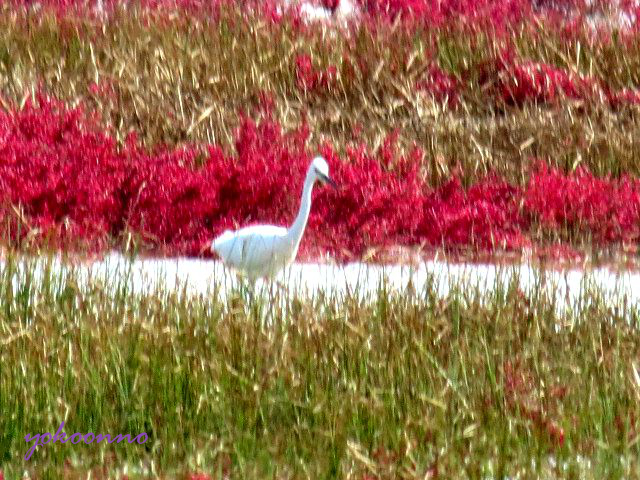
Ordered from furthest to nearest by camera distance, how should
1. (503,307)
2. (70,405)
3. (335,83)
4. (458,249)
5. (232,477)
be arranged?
(335,83), (458,249), (503,307), (70,405), (232,477)

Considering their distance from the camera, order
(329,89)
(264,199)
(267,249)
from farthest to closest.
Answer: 1. (329,89)
2. (264,199)
3. (267,249)

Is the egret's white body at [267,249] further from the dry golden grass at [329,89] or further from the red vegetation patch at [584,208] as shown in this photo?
the dry golden grass at [329,89]

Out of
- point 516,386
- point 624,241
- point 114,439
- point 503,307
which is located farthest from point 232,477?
point 624,241

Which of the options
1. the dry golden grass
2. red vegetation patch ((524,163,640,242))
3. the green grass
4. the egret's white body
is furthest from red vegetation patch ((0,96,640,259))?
the green grass

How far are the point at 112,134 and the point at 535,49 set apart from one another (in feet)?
12.5

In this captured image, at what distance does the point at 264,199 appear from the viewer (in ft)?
37.1

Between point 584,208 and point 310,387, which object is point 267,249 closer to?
point 310,387

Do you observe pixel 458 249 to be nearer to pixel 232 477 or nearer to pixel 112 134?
pixel 112 134

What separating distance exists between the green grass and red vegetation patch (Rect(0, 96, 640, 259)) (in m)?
3.00

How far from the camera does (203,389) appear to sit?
6.73 m

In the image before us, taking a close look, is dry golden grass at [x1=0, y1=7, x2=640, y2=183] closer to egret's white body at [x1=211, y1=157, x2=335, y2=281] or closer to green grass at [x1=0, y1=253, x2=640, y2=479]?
egret's white body at [x1=211, y1=157, x2=335, y2=281]

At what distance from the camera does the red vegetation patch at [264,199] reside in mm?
10930

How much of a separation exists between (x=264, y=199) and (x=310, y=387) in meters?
4.54

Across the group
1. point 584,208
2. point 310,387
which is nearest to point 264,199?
point 584,208
